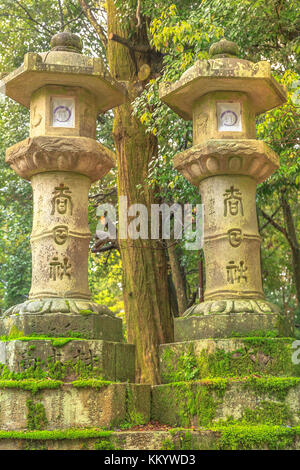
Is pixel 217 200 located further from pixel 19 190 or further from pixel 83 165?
pixel 19 190

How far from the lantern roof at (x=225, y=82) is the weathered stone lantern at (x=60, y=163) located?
0.68 metres

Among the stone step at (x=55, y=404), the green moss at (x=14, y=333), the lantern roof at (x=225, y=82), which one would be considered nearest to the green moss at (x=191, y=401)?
the stone step at (x=55, y=404)

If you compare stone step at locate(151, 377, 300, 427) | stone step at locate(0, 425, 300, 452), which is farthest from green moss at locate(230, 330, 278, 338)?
stone step at locate(0, 425, 300, 452)

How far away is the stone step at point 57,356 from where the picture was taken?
17.6 ft

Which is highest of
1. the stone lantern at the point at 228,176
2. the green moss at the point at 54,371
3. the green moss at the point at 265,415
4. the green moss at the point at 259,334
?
the stone lantern at the point at 228,176

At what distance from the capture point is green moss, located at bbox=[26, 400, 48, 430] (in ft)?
16.6

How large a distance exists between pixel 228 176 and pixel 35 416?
2.86 m

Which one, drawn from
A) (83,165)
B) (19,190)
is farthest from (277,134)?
(19,190)

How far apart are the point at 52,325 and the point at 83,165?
1.60 m

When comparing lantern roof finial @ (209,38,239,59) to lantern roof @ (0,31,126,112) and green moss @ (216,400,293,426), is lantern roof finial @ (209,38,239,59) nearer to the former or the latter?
lantern roof @ (0,31,126,112)

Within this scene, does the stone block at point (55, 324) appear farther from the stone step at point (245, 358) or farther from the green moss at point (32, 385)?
the stone step at point (245, 358)

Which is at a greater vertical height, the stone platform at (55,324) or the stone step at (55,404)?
the stone platform at (55,324)

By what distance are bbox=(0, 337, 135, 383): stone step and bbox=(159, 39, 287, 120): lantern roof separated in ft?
8.66

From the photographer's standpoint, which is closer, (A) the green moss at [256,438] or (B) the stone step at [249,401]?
(A) the green moss at [256,438]
